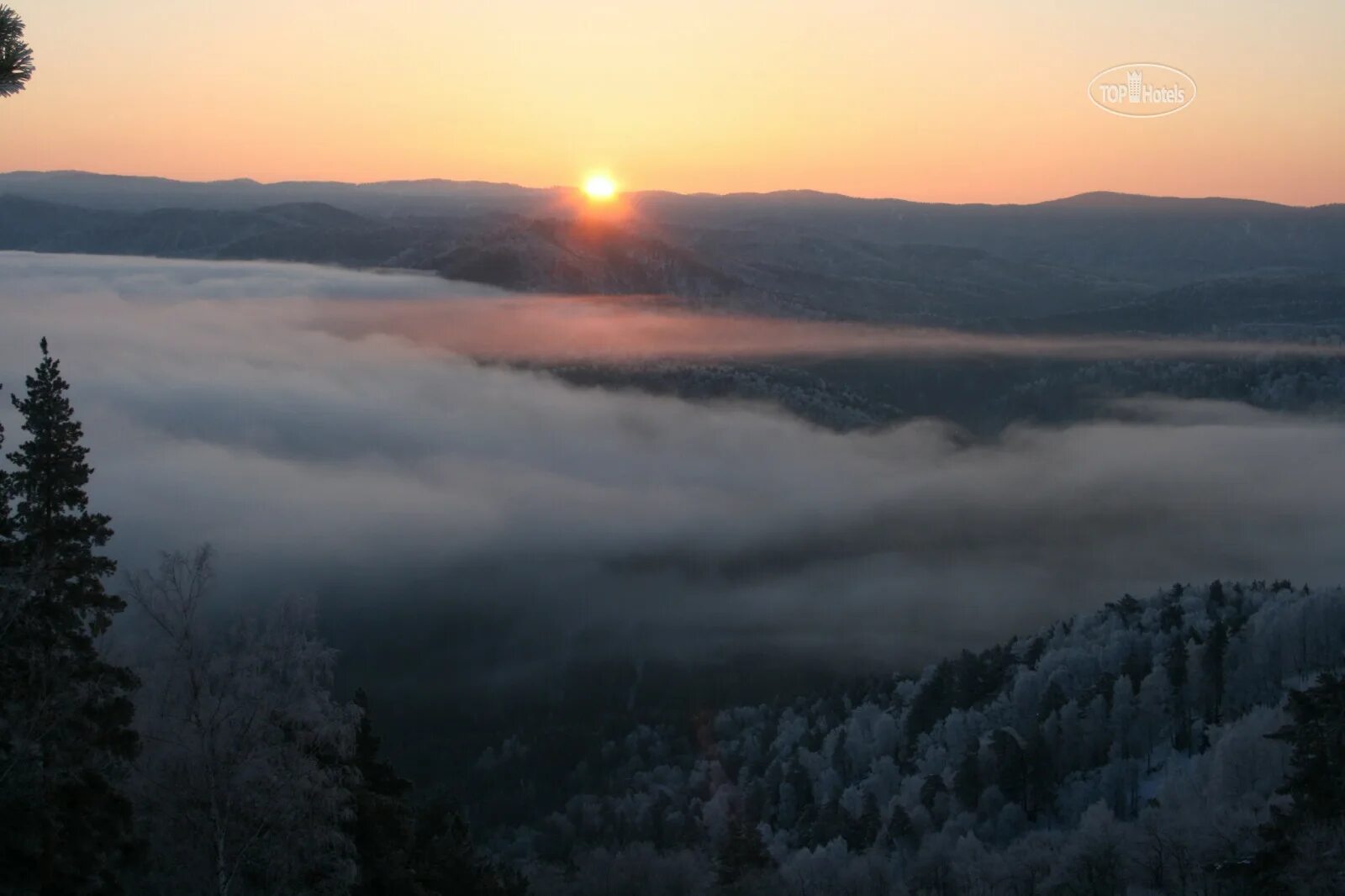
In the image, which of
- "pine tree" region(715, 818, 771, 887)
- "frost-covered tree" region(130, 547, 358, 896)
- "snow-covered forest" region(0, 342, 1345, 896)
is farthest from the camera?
"pine tree" region(715, 818, 771, 887)

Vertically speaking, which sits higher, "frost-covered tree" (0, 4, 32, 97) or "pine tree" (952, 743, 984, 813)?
"frost-covered tree" (0, 4, 32, 97)

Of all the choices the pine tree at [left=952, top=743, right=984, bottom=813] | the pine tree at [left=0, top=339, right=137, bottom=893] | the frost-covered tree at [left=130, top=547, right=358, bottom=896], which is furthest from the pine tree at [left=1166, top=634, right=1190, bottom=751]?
the pine tree at [left=0, top=339, right=137, bottom=893]

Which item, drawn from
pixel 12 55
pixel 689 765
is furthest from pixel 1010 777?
pixel 12 55

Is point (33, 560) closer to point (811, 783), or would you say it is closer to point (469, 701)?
point (811, 783)

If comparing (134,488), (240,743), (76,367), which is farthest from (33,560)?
(76,367)

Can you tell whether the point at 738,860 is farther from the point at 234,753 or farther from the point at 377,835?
the point at 234,753

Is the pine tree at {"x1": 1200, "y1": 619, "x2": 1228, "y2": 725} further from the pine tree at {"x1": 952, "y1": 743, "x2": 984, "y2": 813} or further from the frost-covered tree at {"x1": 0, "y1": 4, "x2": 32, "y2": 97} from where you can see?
the frost-covered tree at {"x1": 0, "y1": 4, "x2": 32, "y2": 97}
